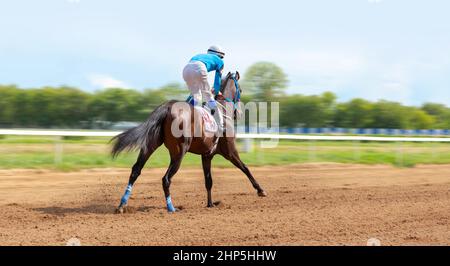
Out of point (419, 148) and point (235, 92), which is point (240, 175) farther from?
point (419, 148)

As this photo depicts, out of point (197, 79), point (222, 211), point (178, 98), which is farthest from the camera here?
point (178, 98)

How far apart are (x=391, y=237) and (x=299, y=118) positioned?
32.2m

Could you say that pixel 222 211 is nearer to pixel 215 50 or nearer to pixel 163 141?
pixel 163 141

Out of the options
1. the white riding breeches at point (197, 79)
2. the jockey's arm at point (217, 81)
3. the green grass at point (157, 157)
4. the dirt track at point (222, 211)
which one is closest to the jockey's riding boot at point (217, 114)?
the white riding breeches at point (197, 79)

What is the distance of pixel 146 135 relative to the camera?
771 cm

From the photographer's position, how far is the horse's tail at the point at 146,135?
773 cm

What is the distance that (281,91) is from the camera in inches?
1572

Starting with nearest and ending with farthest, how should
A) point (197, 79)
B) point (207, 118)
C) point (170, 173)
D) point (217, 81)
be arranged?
point (170, 173) < point (197, 79) < point (207, 118) < point (217, 81)

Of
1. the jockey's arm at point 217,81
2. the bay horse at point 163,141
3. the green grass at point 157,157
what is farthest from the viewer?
the green grass at point 157,157

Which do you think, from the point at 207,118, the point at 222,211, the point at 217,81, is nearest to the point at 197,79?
the point at 207,118

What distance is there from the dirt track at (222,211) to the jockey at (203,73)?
1716 millimetres

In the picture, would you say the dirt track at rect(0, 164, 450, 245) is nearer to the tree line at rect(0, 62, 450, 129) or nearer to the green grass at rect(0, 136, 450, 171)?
the green grass at rect(0, 136, 450, 171)

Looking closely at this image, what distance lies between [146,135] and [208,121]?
117cm

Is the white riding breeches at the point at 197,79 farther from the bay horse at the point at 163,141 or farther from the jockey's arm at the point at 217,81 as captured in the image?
the jockey's arm at the point at 217,81
